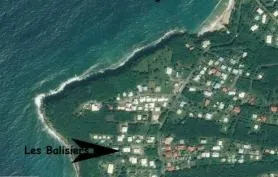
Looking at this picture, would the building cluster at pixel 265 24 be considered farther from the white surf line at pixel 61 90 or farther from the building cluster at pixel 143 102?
the building cluster at pixel 143 102

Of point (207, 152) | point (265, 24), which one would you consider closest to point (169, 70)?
point (207, 152)

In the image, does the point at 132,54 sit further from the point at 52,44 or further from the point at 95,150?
the point at 95,150

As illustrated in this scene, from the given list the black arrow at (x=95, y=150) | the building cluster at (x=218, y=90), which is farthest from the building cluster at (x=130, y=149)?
the building cluster at (x=218, y=90)

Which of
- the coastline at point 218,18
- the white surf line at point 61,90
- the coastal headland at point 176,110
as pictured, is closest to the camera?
the coastal headland at point 176,110

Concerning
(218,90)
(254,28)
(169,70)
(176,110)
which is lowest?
(176,110)

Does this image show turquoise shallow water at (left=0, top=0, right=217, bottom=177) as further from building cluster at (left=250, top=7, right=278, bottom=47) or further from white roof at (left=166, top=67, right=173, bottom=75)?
building cluster at (left=250, top=7, right=278, bottom=47)

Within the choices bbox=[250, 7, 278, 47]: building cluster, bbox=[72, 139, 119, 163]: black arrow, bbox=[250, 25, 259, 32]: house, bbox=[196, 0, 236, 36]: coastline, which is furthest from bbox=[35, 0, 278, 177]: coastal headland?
bbox=[250, 25, 259, 32]: house

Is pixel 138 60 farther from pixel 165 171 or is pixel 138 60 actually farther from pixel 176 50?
pixel 165 171
